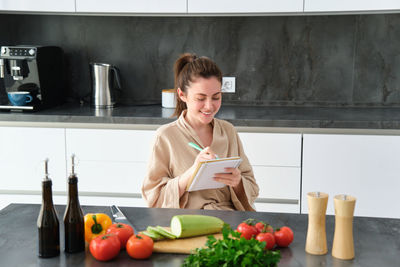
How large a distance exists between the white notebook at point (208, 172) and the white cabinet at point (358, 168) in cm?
112

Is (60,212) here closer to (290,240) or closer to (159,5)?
(290,240)

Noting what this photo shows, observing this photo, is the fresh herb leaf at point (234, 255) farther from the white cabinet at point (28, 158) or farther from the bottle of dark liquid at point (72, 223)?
the white cabinet at point (28, 158)

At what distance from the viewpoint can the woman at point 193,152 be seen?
1.90 metres

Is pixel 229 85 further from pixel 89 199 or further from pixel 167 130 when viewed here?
pixel 167 130

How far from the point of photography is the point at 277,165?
2887mm

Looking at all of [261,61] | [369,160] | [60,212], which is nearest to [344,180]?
[369,160]

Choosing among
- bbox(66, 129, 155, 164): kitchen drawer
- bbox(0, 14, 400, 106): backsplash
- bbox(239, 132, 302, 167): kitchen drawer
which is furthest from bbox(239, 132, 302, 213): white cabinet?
bbox(0, 14, 400, 106): backsplash

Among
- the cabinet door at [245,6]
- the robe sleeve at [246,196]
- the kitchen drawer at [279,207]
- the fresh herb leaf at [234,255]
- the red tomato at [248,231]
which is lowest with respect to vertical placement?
the kitchen drawer at [279,207]

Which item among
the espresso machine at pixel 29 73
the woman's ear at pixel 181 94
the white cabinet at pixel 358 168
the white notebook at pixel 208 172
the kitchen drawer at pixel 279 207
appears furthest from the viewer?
the espresso machine at pixel 29 73

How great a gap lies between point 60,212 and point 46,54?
1.86 meters

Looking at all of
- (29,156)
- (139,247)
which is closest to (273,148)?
(29,156)

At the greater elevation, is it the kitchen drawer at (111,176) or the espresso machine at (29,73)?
the espresso machine at (29,73)

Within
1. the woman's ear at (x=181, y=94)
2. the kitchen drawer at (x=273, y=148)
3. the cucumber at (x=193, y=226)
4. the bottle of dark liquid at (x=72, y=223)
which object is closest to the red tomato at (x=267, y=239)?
the cucumber at (x=193, y=226)

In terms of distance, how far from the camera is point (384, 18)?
3320mm
